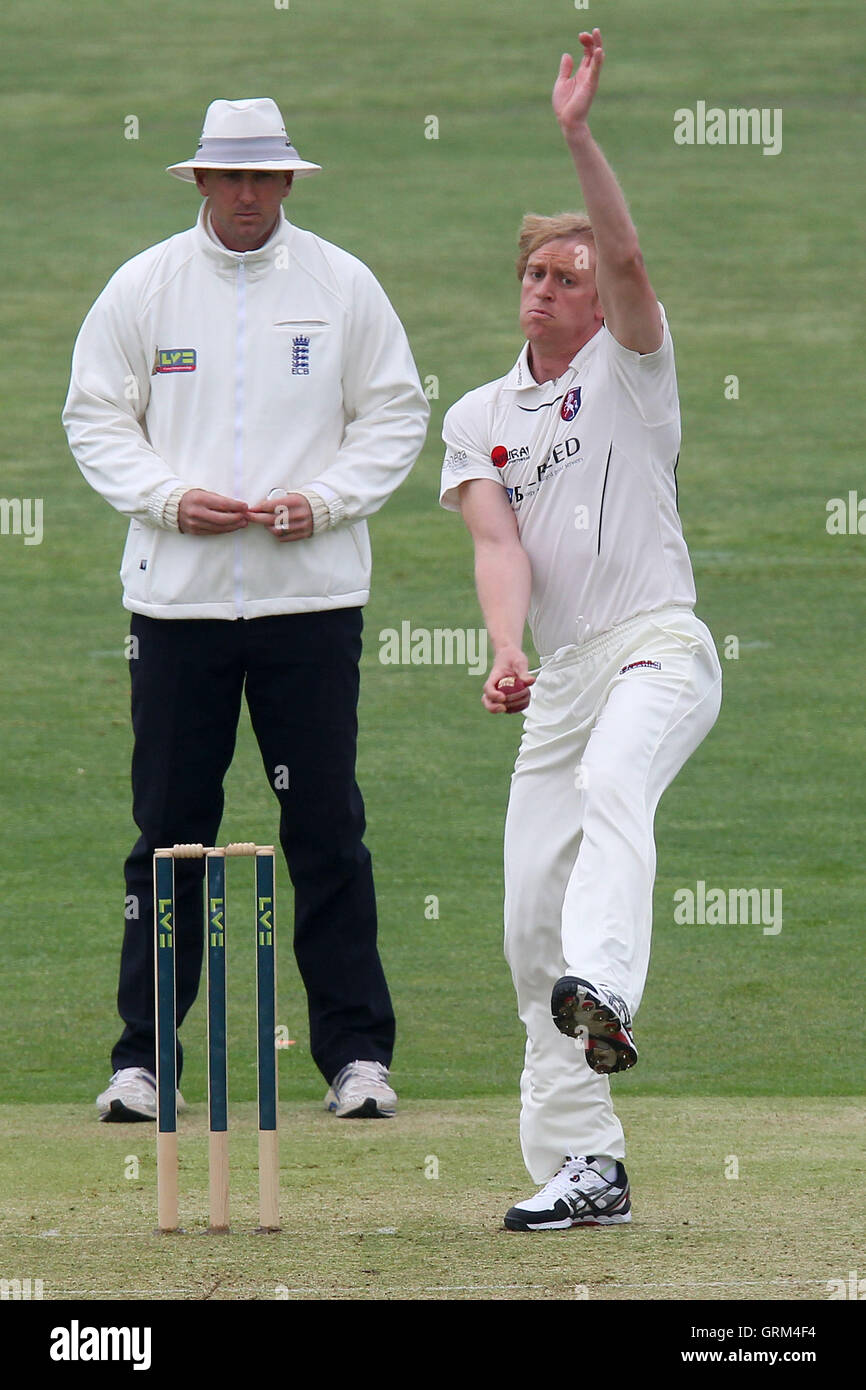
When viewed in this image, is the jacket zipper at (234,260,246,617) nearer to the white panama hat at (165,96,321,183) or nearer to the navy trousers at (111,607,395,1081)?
the navy trousers at (111,607,395,1081)

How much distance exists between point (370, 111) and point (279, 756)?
75.2 feet

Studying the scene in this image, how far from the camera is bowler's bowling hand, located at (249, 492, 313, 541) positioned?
6574 millimetres

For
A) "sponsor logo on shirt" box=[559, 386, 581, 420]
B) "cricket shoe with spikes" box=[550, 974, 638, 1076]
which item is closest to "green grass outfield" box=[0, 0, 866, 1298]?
"cricket shoe with spikes" box=[550, 974, 638, 1076]

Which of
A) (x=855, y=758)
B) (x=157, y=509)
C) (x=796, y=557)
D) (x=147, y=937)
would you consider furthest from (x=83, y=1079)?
(x=796, y=557)

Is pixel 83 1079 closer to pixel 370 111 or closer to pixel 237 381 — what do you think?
pixel 237 381

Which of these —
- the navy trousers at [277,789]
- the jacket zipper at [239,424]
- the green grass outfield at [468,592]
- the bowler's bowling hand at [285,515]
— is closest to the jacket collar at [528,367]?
the bowler's bowling hand at [285,515]

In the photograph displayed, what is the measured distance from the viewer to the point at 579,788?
548 centimetres

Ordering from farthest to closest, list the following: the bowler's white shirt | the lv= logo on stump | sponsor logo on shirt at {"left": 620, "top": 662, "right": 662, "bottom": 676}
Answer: the bowler's white shirt < sponsor logo on shirt at {"left": 620, "top": 662, "right": 662, "bottom": 676} < the lv= logo on stump

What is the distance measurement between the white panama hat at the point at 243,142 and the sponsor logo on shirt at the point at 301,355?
0.47 meters

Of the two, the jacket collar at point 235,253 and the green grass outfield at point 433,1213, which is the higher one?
the jacket collar at point 235,253

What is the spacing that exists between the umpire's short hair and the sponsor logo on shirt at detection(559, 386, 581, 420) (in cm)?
35

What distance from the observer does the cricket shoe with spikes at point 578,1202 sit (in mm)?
5316

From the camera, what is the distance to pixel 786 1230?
5188 mm

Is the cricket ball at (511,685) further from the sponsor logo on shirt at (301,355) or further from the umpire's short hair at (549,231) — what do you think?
the sponsor logo on shirt at (301,355)
